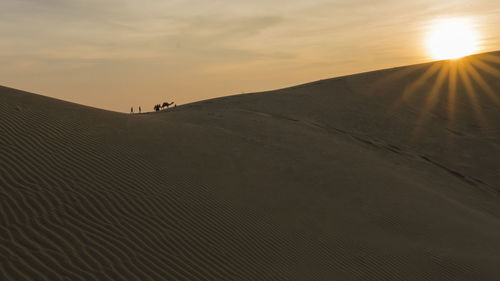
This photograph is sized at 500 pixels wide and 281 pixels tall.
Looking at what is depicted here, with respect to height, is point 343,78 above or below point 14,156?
above

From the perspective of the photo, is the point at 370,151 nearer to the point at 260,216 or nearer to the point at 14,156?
the point at 260,216

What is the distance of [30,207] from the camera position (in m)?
6.15

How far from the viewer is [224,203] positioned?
25.1 ft

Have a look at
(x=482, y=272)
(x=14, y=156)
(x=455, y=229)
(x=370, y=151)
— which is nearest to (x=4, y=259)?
(x=14, y=156)

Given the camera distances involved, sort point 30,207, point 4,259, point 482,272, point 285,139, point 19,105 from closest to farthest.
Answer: point 4,259, point 30,207, point 482,272, point 19,105, point 285,139

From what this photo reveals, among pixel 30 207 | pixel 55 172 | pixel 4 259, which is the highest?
pixel 55 172

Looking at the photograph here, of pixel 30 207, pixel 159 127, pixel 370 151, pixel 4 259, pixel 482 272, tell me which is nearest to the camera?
pixel 4 259

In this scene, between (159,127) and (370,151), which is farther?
(370,151)

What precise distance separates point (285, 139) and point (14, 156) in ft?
24.7

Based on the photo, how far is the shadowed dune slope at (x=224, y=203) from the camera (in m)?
5.71

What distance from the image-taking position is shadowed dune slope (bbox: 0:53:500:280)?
571cm

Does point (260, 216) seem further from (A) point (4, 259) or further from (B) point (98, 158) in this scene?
(A) point (4, 259)

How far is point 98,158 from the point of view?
8.24m

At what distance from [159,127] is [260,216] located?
16.2 feet
